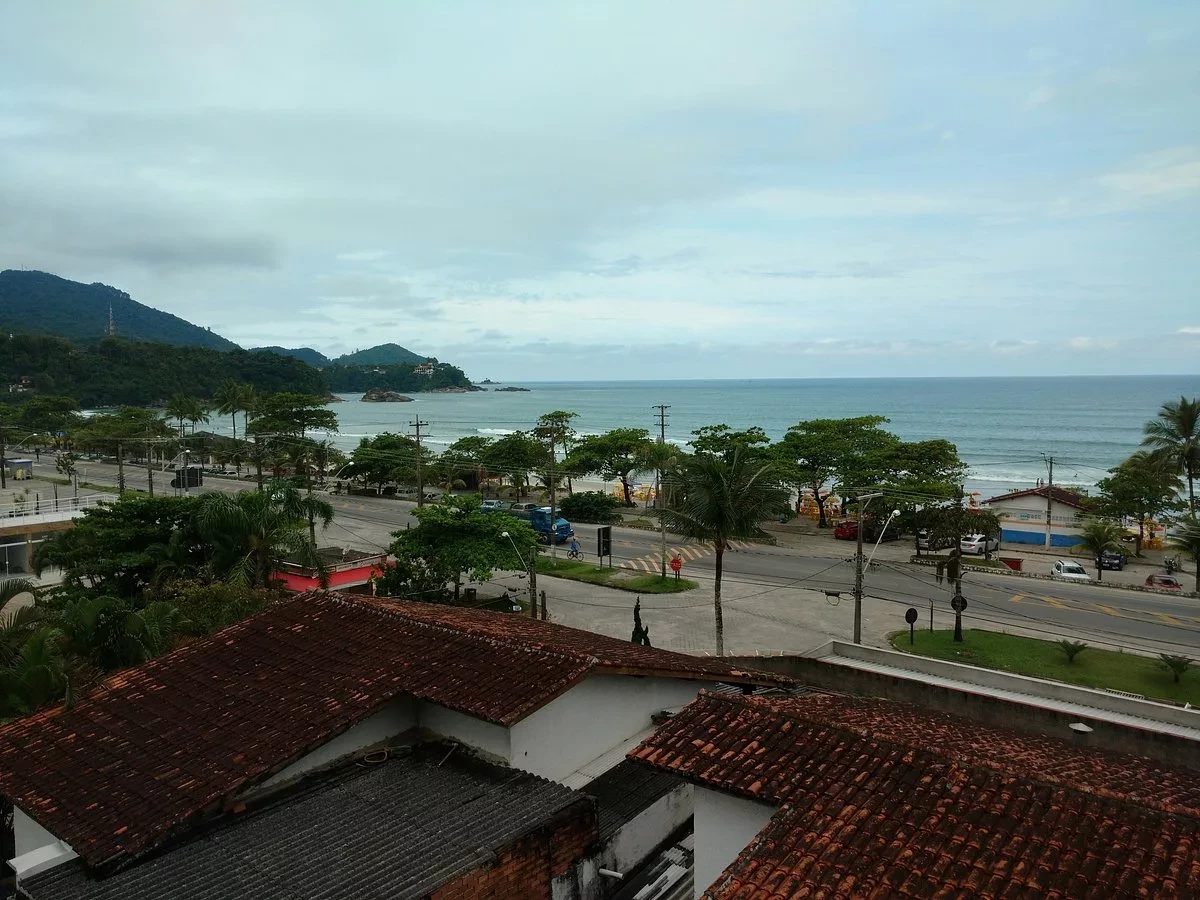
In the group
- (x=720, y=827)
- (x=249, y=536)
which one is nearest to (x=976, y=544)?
(x=249, y=536)

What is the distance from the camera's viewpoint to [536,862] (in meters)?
7.36

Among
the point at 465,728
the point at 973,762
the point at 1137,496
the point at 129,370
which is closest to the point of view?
the point at 973,762

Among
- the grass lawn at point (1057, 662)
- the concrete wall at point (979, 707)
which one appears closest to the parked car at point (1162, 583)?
the grass lawn at point (1057, 662)

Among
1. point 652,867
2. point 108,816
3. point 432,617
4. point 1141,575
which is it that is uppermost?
point 432,617

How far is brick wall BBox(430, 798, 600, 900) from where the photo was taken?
6.80 m

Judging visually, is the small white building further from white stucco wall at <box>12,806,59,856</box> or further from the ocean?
white stucco wall at <box>12,806,59,856</box>

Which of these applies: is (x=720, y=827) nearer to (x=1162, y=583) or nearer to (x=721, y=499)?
(x=721, y=499)

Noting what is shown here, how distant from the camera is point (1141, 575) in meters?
39.1

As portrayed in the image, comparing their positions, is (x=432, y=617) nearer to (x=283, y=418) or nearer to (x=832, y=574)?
(x=832, y=574)

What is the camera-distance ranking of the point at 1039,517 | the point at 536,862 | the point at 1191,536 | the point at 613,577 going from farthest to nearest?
the point at 1039,517, the point at 613,577, the point at 1191,536, the point at 536,862

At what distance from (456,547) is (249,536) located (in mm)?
6239

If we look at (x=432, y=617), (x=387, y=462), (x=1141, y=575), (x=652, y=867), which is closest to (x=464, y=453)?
(x=387, y=462)

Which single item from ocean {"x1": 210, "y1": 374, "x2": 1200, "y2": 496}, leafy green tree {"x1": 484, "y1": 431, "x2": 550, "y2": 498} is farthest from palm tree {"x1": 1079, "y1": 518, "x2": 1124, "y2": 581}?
ocean {"x1": 210, "y1": 374, "x2": 1200, "y2": 496}

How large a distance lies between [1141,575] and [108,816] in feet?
147
